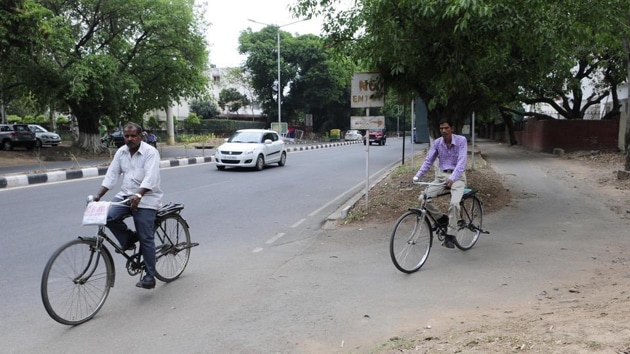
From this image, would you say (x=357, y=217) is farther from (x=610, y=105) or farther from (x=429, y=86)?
(x=610, y=105)

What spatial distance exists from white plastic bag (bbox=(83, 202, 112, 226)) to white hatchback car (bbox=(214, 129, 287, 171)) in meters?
12.9

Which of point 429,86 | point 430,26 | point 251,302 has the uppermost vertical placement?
A: point 430,26

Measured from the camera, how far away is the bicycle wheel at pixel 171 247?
199 inches

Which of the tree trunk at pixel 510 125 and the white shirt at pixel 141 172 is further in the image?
the tree trunk at pixel 510 125

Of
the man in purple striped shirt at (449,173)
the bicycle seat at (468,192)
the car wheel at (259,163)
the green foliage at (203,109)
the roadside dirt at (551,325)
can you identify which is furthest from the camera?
Result: the green foliage at (203,109)

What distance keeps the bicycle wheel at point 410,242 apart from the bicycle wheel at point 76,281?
2.85 metres

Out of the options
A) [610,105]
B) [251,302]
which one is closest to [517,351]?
[251,302]

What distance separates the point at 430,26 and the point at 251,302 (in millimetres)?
5218

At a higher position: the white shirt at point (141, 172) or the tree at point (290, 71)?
the tree at point (290, 71)

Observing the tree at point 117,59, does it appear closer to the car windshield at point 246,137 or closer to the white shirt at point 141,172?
the car windshield at point 246,137

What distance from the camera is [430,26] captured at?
25.3ft

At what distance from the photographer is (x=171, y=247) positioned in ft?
17.1

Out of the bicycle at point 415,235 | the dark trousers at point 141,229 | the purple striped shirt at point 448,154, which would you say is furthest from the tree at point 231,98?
the dark trousers at point 141,229

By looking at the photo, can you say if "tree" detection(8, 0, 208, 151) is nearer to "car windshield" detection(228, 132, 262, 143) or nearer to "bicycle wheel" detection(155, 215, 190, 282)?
"car windshield" detection(228, 132, 262, 143)
